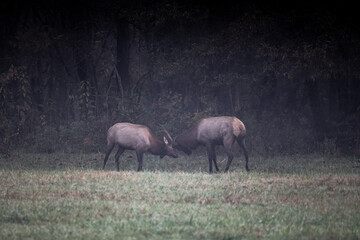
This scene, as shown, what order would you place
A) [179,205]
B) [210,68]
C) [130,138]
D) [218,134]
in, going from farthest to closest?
[210,68]
[218,134]
[130,138]
[179,205]

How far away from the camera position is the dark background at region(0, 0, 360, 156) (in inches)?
862

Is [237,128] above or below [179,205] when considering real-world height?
above

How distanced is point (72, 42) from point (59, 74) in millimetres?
7952

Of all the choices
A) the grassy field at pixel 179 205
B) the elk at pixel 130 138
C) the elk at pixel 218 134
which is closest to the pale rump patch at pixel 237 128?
the elk at pixel 218 134

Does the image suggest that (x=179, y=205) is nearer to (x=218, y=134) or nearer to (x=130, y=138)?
(x=130, y=138)

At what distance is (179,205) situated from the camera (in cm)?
962

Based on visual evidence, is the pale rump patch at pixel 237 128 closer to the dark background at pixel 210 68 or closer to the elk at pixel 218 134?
the elk at pixel 218 134

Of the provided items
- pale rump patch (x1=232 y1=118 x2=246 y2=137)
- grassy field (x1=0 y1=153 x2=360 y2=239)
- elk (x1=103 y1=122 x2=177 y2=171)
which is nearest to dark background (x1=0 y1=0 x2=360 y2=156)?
pale rump patch (x1=232 y1=118 x2=246 y2=137)

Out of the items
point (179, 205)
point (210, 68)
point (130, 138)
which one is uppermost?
point (210, 68)

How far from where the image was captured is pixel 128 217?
863 centimetres

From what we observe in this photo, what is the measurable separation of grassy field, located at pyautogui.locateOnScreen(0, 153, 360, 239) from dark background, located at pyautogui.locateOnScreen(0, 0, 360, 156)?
7055mm

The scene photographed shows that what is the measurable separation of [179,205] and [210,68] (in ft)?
47.7

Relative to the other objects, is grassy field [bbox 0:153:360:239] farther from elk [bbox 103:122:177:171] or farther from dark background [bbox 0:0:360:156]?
dark background [bbox 0:0:360:156]

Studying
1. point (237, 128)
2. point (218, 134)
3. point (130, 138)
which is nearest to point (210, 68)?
point (218, 134)
